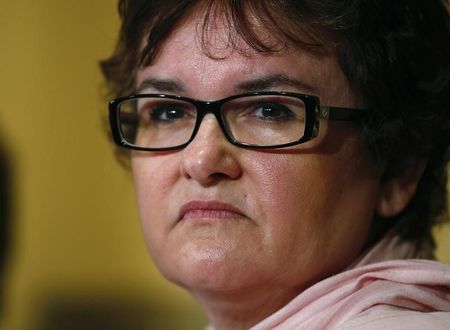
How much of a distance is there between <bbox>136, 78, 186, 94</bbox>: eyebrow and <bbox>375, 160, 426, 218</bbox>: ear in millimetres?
406

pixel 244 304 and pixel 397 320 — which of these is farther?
pixel 244 304

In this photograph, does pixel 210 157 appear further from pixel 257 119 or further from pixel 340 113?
pixel 340 113

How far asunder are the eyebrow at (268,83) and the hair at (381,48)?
0.16ft

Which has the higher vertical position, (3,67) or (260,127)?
(3,67)

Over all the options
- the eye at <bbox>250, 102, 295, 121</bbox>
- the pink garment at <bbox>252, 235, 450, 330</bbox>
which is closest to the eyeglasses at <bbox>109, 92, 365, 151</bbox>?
the eye at <bbox>250, 102, 295, 121</bbox>

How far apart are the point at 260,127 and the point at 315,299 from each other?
0.29 meters

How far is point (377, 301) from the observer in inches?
38.0

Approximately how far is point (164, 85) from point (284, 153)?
0.82 feet

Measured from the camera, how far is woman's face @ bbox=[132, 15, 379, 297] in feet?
3.54

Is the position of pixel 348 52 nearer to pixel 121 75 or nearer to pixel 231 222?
pixel 231 222

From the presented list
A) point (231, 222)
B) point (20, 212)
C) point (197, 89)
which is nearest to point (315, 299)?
point (231, 222)

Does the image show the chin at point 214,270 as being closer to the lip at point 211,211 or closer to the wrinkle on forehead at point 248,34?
Result: the lip at point 211,211

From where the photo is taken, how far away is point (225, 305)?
1.18 metres

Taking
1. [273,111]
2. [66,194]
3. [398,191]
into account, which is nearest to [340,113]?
[273,111]
